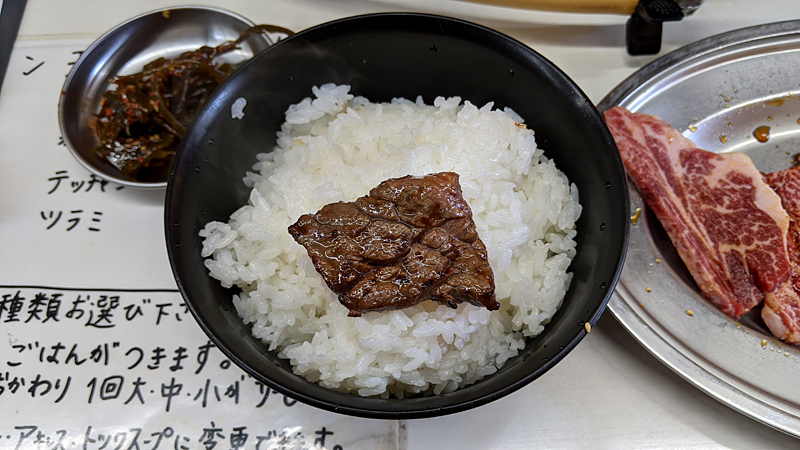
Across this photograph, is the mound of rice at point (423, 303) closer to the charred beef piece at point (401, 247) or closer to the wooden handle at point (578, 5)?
the charred beef piece at point (401, 247)

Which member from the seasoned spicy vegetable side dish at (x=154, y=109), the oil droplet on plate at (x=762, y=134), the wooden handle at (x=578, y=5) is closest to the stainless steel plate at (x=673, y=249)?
the oil droplet on plate at (x=762, y=134)

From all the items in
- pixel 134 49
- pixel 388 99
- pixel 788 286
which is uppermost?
pixel 388 99

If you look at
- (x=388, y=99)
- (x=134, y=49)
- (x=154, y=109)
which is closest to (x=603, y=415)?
(x=388, y=99)

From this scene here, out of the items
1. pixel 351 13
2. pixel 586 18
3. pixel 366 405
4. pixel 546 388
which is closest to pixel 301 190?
pixel 366 405

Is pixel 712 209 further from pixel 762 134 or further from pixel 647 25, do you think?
pixel 647 25

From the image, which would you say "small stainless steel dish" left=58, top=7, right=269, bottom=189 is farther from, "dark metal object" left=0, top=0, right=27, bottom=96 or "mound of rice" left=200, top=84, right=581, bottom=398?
"mound of rice" left=200, top=84, right=581, bottom=398

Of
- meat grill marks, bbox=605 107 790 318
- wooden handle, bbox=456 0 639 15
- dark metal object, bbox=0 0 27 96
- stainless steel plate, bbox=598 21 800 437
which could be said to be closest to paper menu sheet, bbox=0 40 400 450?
dark metal object, bbox=0 0 27 96
